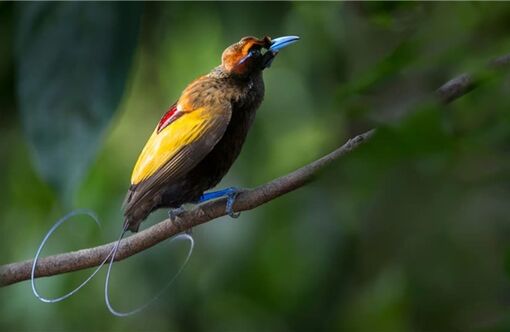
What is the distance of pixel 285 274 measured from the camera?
4.91ft

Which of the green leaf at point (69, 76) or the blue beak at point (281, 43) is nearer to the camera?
the blue beak at point (281, 43)

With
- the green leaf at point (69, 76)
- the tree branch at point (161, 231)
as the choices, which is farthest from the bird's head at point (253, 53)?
the green leaf at point (69, 76)

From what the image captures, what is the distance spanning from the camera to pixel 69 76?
106 centimetres

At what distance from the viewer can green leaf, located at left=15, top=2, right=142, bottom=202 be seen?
0.98 metres

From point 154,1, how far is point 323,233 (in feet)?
1.77

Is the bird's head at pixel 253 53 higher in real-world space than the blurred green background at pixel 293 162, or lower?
higher

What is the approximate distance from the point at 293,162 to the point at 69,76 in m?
0.67

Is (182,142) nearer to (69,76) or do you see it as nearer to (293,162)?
(69,76)

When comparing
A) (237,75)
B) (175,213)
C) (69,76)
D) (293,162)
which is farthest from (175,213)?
(293,162)

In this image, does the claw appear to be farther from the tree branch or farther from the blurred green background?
the blurred green background

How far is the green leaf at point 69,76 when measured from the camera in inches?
38.6

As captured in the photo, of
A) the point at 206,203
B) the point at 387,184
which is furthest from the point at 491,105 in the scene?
the point at 206,203

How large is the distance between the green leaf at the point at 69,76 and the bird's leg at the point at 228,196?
18cm

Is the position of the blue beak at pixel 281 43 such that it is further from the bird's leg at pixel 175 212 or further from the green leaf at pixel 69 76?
the green leaf at pixel 69 76
